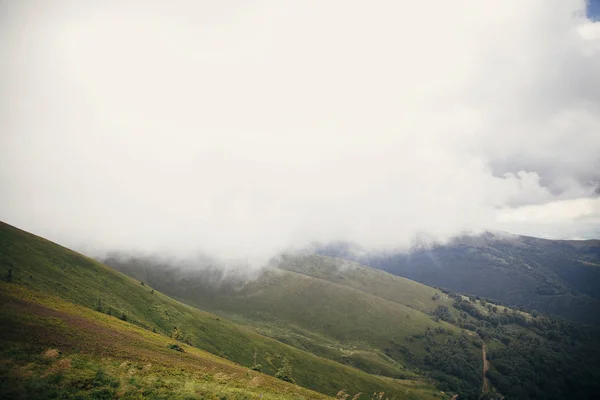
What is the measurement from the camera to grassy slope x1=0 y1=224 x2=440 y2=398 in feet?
227

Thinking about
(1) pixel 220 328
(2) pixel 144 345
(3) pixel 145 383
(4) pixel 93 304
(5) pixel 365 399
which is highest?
(3) pixel 145 383

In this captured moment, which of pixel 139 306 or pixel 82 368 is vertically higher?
pixel 82 368

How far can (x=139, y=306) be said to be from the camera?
304 feet

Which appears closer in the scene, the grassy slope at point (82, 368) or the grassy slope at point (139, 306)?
the grassy slope at point (82, 368)

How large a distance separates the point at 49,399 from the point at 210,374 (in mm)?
19119

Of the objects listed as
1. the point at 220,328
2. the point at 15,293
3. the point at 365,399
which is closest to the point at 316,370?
the point at 365,399

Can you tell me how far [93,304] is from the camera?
68.3 m

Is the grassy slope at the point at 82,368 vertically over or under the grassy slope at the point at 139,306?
over

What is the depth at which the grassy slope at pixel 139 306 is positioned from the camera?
69.3 m

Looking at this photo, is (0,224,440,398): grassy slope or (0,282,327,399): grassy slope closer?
(0,282,327,399): grassy slope

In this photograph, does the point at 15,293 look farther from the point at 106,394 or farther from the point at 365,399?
the point at 365,399

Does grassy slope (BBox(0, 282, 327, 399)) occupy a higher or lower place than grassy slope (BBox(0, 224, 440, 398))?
higher

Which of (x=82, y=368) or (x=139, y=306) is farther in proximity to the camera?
(x=139, y=306)

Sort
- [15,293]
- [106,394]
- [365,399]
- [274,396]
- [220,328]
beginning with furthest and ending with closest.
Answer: [220,328], [365,399], [15,293], [274,396], [106,394]
